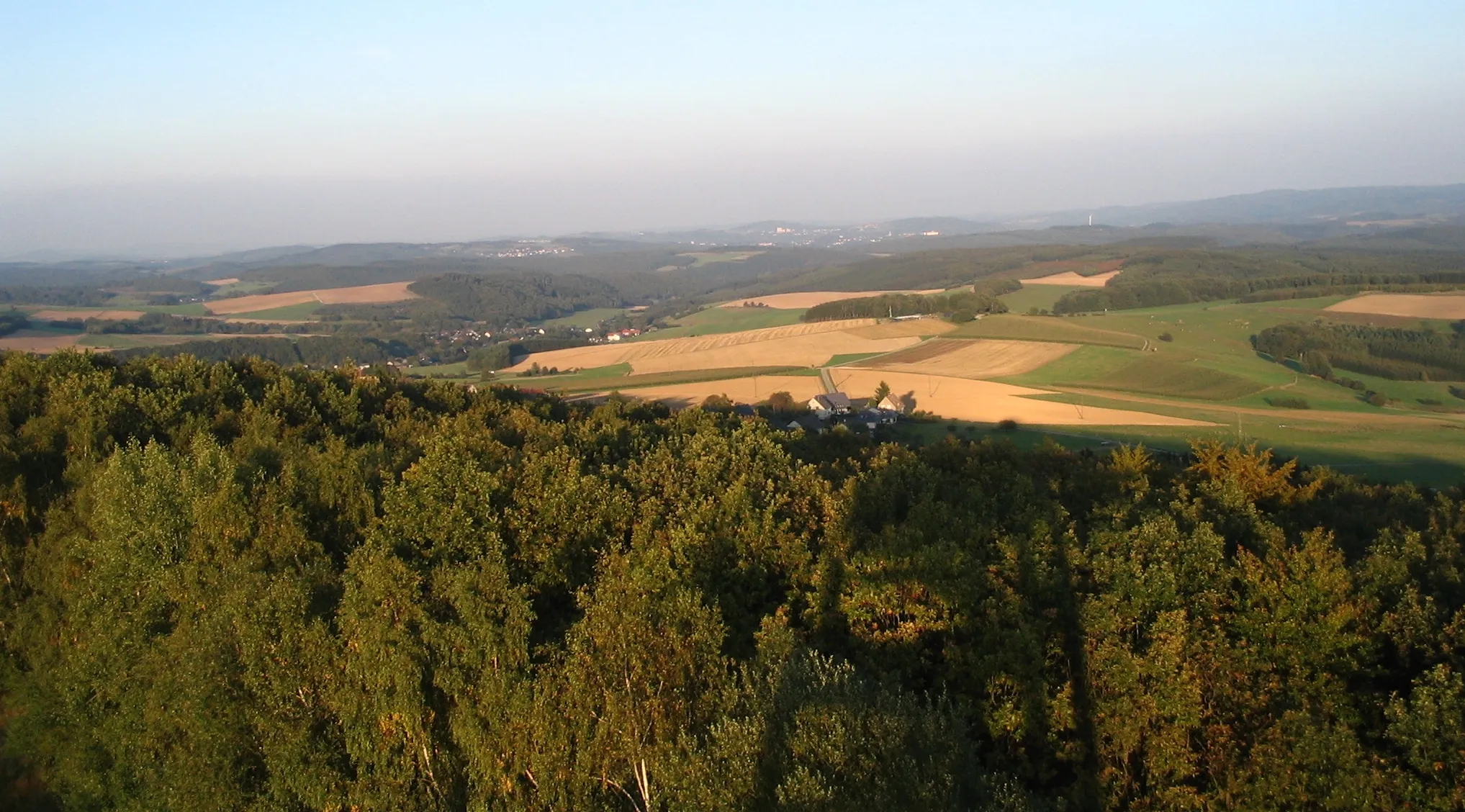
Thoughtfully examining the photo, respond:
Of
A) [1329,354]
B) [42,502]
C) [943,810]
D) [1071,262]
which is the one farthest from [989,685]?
[1071,262]

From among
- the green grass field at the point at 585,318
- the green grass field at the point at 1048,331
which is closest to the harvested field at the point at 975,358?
the green grass field at the point at 1048,331

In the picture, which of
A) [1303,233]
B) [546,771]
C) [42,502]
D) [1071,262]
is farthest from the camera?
[1303,233]

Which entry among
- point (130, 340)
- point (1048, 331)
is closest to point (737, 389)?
point (1048, 331)

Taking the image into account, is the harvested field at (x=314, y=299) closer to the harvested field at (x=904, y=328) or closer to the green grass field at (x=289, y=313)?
the green grass field at (x=289, y=313)

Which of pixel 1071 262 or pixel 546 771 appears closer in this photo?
pixel 546 771

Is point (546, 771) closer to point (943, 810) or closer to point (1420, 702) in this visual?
point (943, 810)
